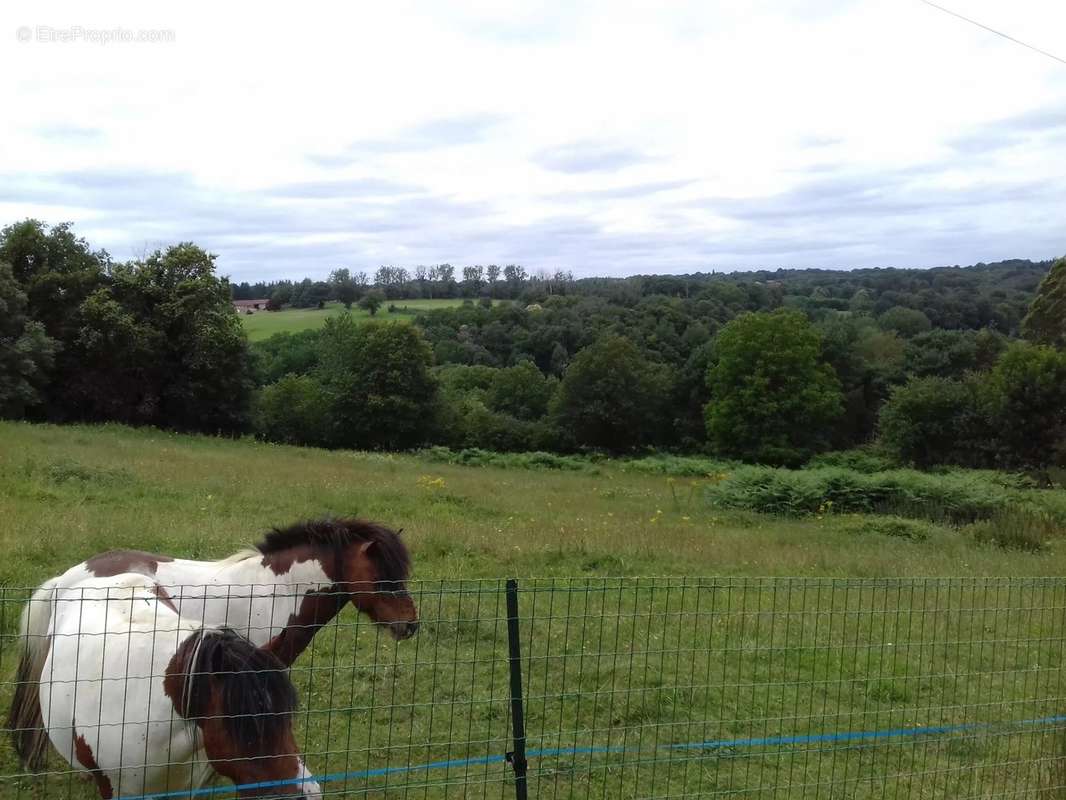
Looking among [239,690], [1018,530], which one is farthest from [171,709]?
[1018,530]

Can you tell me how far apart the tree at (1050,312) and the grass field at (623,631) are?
35.9 m

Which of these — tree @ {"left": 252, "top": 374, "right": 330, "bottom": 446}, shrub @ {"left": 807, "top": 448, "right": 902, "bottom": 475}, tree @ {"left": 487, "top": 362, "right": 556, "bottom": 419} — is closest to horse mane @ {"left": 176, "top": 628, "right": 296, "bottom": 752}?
shrub @ {"left": 807, "top": 448, "right": 902, "bottom": 475}

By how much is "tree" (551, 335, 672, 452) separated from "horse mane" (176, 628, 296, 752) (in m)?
50.7

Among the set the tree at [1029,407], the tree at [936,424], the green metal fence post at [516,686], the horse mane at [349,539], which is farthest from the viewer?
the tree at [936,424]

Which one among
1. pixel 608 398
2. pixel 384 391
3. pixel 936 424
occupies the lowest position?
pixel 936 424

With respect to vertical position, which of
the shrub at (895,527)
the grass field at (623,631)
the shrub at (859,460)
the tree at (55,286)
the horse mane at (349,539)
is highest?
the tree at (55,286)

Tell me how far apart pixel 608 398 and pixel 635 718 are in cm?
4826

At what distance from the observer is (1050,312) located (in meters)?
48.4

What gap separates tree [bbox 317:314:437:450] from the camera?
159ft

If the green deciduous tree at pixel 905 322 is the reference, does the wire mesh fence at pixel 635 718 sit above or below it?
below

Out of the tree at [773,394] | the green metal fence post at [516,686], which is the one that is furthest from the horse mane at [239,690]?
the tree at [773,394]

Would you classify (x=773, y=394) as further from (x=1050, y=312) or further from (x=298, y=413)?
(x=298, y=413)

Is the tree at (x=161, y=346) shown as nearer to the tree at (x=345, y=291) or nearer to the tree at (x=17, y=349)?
the tree at (x=17, y=349)

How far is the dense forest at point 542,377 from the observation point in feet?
121
